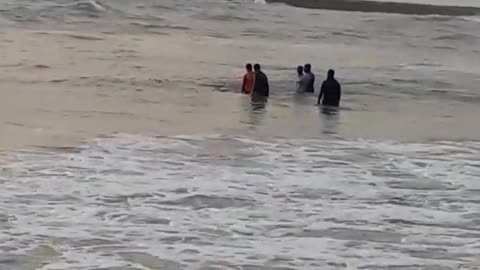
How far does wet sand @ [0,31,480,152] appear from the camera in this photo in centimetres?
1702

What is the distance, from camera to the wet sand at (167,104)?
17016 mm

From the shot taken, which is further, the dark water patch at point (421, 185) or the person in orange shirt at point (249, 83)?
the person in orange shirt at point (249, 83)

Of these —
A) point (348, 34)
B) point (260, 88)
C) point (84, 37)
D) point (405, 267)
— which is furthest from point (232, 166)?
point (348, 34)

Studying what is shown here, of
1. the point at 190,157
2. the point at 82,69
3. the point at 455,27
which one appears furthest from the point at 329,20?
the point at 190,157

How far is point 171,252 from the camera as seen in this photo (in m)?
9.68

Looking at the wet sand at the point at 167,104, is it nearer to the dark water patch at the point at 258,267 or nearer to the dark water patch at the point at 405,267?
the dark water patch at the point at 258,267

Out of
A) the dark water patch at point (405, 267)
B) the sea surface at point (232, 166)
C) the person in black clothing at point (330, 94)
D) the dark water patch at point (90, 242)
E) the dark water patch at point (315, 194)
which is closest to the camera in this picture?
the dark water patch at point (405, 267)

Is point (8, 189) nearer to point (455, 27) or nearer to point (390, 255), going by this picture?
point (390, 255)

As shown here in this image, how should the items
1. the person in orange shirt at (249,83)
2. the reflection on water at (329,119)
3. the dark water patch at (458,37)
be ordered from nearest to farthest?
1. the reflection on water at (329,119)
2. the person in orange shirt at (249,83)
3. the dark water patch at (458,37)

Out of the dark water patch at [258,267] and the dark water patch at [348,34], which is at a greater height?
the dark water patch at [348,34]

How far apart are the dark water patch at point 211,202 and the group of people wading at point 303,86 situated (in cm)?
958

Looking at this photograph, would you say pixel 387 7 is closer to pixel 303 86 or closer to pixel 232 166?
pixel 303 86

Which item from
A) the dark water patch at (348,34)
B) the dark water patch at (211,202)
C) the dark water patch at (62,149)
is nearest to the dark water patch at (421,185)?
the dark water patch at (211,202)

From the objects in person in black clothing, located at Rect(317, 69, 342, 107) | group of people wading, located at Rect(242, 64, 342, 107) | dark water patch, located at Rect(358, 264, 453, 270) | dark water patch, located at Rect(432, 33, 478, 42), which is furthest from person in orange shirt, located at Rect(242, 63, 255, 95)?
dark water patch, located at Rect(432, 33, 478, 42)
